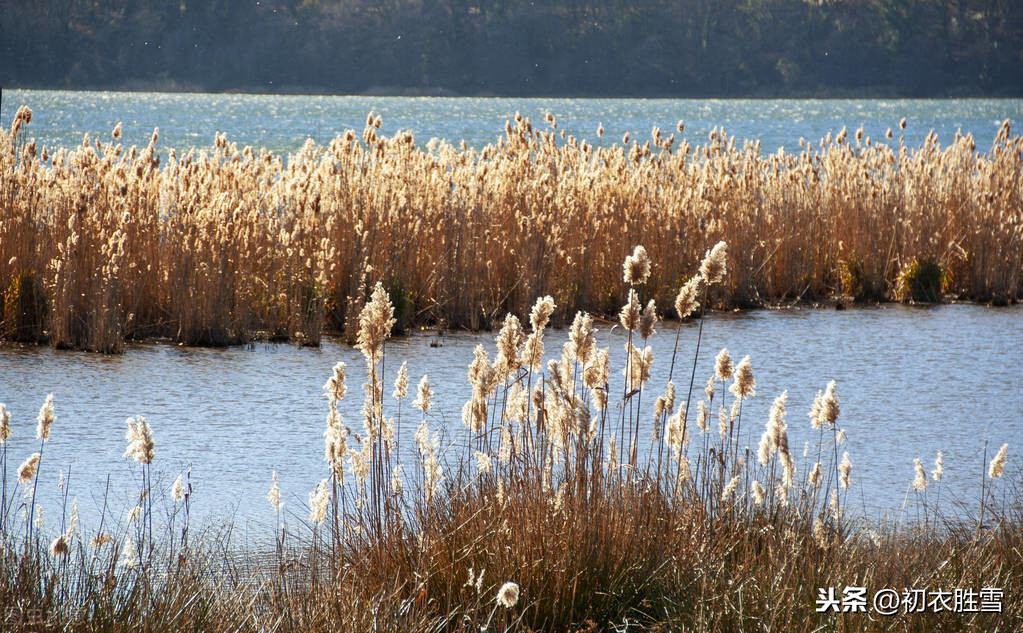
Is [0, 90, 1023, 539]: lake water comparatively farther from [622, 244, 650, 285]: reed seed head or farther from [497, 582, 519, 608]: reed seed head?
[497, 582, 519, 608]: reed seed head

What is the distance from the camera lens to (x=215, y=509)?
4922 mm

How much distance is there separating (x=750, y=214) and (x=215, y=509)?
7.25 meters

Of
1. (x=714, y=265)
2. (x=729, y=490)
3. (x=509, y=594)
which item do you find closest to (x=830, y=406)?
(x=729, y=490)

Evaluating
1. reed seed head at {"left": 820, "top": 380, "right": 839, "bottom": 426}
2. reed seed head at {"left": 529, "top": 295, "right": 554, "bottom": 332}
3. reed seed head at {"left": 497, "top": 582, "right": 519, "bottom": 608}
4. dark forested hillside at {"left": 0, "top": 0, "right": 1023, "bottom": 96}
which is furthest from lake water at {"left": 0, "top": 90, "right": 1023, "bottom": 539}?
dark forested hillside at {"left": 0, "top": 0, "right": 1023, "bottom": 96}

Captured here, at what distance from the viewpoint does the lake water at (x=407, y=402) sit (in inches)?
212

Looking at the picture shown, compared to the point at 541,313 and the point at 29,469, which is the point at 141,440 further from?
the point at 541,313

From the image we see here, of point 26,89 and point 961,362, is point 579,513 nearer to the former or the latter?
point 961,362

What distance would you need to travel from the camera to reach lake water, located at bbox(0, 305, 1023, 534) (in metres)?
5.38

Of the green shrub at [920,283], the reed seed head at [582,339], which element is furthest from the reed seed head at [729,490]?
the green shrub at [920,283]

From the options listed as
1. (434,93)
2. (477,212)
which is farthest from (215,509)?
(434,93)

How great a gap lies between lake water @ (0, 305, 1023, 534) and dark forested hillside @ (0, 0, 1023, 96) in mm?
119158

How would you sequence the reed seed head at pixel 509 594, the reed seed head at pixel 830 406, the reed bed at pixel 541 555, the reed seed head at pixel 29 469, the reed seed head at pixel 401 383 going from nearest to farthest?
the reed seed head at pixel 509 594, the reed bed at pixel 541 555, the reed seed head at pixel 29 469, the reed seed head at pixel 830 406, the reed seed head at pixel 401 383

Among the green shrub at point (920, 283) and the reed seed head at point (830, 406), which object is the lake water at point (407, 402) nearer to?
the green shrub at point (920, 283)

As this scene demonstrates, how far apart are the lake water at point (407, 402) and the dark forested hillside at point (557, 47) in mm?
119158
